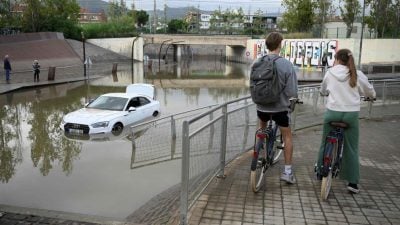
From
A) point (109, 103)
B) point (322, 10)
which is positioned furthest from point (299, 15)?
point (109, 103)

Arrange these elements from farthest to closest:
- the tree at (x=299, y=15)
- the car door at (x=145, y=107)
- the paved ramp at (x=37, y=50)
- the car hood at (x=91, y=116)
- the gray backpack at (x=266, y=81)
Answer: the tree at (x=299, y=15), the paved ramp at (x=37, y=50), the car door at (x=145, y=107), the car hood at (x=91, y=116), the gray backpack at (x=266, y=81)

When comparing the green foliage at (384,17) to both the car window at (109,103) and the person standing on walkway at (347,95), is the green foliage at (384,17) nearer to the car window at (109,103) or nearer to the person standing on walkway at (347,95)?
the car window at (109,103)

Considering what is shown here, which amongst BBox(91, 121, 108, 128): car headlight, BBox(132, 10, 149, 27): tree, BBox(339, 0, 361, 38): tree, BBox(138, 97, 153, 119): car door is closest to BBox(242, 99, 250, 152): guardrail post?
BBox(91, 121, 108, 128): car headlight

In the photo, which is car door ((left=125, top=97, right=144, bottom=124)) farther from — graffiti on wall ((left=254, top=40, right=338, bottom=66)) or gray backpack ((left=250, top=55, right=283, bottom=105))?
graffiti on wall ((left=254, top=40, right=338, bottom=66))

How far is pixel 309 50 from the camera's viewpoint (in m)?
45.5

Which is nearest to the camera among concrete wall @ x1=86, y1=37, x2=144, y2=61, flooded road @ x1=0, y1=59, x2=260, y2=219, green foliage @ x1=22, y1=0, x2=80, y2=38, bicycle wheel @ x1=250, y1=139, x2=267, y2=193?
bicycle wheel @ x1=250, y1=139, x2=267, y2=193

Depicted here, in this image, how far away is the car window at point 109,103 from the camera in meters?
16.3

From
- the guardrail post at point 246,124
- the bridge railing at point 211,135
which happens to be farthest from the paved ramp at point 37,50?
the guardrail post at point 246,124

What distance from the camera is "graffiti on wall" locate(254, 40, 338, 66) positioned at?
137ft

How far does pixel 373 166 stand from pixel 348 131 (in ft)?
6.49

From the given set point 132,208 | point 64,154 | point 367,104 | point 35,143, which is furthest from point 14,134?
point 367,104

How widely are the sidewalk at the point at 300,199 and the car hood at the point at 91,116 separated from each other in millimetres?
8007

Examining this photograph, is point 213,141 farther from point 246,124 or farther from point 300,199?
point 246,124

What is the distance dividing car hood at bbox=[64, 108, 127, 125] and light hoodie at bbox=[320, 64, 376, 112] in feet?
33.1
